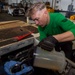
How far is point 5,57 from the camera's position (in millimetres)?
1040

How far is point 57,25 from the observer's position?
0.88 m

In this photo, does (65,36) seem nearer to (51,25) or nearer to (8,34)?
(51,25)

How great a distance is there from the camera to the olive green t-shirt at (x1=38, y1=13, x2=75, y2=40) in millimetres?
819

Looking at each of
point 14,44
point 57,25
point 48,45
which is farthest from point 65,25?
point 14,44

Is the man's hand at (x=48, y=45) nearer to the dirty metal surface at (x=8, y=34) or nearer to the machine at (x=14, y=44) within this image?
the machine at (x=14, y=44)

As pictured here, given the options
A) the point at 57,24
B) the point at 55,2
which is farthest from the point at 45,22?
the point at 55,2

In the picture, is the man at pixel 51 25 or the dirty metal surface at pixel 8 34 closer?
the man at pixel 51 25

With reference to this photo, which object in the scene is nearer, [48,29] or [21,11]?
[48,29]

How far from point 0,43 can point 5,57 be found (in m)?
0.15

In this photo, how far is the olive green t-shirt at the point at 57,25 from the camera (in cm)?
82

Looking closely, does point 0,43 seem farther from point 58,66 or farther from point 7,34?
point 58,66

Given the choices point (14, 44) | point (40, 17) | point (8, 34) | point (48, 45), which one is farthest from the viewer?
point (8, 34)

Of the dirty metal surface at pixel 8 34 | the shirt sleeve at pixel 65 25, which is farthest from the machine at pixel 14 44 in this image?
the shirt sleeve at pixel 65 25

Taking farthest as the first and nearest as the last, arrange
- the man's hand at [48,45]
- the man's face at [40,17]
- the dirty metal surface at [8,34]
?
1. the dirty metal surface at [8,34]
2. the man's face at [40,17]
3. the man's hand at [48,45]
